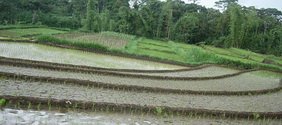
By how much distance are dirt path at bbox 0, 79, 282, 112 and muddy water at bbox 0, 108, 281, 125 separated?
1.31m

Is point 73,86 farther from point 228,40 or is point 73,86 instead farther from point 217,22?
point 217,22

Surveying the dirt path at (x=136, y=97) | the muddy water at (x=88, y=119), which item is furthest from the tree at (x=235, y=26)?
the muddy water at (x=88, y=119)

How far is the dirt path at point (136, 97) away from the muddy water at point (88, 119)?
1.31 metres

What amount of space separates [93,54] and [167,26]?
42.3m

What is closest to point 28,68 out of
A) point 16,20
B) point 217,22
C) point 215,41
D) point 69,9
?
point 16,20

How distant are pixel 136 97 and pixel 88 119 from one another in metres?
3.57

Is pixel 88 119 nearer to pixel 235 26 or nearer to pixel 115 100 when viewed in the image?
pixel 115 100

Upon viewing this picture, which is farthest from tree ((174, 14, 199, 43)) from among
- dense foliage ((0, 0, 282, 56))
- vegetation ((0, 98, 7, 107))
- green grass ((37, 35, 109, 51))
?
vegetation ((0, 98, 7, 107))

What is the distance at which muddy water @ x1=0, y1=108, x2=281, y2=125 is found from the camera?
297 inches

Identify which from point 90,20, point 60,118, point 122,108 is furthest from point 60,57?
point 90,20

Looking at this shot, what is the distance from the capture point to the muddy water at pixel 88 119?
24.7ft

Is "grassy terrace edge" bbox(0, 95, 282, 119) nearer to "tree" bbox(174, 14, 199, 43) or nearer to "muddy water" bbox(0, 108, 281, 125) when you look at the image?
"muddy water" bbox(0, 108, 281, 125)

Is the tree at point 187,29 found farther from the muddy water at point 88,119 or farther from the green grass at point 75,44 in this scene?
the muddy water at point 88,119

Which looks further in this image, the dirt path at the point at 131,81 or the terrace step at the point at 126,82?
the dirt path at the point at 131,81
